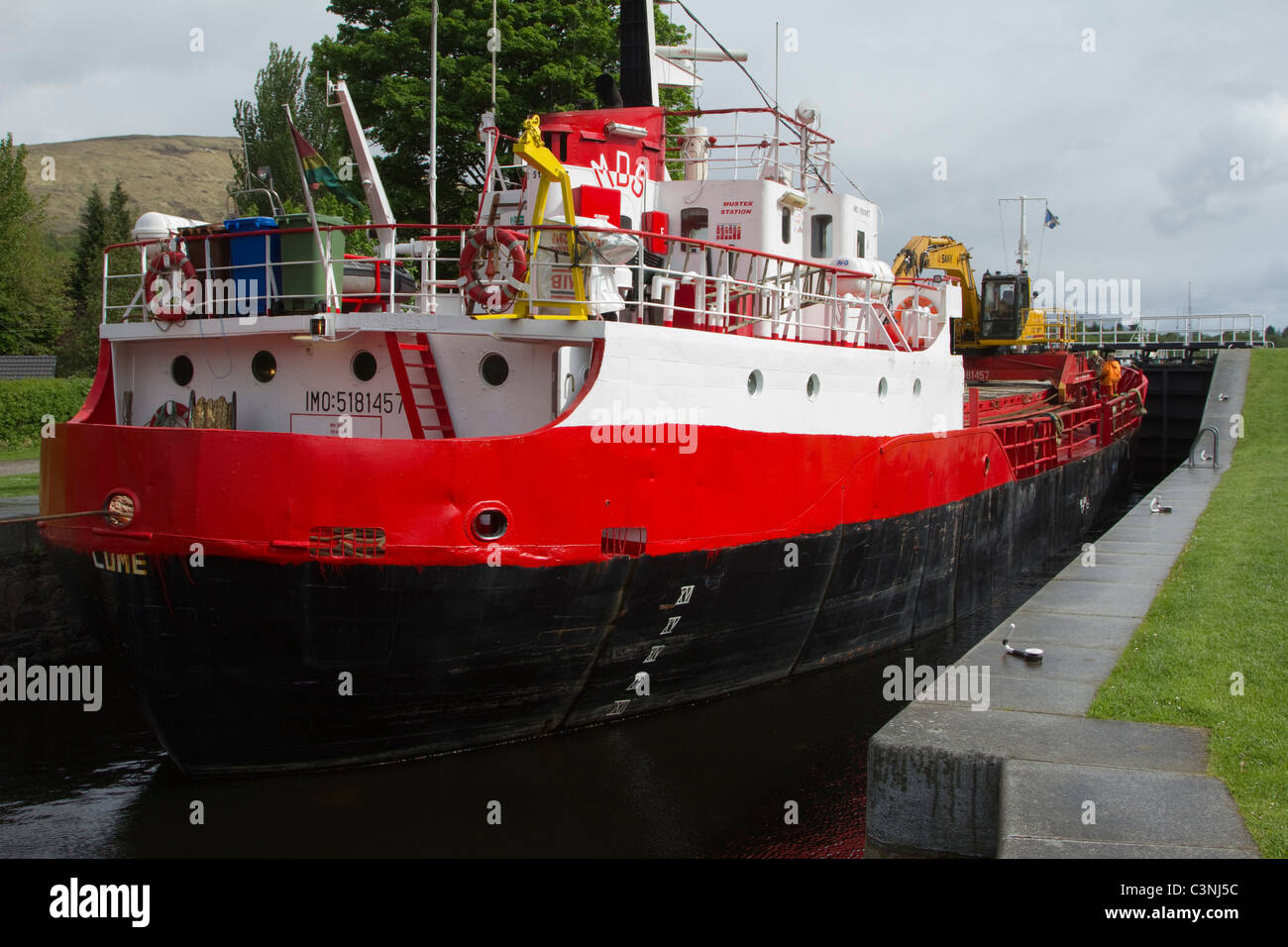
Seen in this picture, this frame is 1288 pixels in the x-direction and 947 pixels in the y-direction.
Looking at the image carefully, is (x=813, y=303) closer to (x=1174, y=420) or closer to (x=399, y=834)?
(x=399, y=834)

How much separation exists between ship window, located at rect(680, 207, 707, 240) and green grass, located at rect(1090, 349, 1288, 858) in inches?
283

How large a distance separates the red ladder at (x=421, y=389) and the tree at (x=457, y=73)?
733 inches

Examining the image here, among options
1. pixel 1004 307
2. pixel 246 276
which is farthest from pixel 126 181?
pixel 246 276

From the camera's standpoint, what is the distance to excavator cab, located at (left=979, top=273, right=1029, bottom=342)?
35.4 meters

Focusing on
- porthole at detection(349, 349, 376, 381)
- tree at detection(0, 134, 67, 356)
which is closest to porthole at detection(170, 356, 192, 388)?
porthole at detection(349, 349, 376, 381)

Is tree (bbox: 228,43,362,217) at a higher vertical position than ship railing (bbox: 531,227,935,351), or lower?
higher

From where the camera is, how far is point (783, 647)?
44.0 feet

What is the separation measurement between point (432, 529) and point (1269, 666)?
6.93 metres

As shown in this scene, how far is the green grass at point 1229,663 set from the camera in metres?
6.98

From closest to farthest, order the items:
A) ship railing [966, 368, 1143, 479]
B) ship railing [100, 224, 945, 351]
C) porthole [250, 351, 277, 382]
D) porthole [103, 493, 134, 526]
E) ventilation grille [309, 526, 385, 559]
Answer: ventilation grille [309, 526, 385, 559], porthole [103, 493, 134, 526], ship railing [100, 224, 945, 351], porthole [250, 351, 277, 382], ship railing [966, 368, 1143, 479]

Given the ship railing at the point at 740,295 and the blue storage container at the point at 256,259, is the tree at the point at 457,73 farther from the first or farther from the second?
the blue storage container at the point at 256,259

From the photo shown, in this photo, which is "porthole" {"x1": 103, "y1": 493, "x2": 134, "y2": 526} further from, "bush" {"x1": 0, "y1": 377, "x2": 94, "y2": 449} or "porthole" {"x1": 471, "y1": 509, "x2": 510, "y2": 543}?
"bush" {"x1": 0, "y1": 377, "x2": 94, "y2": 449}
